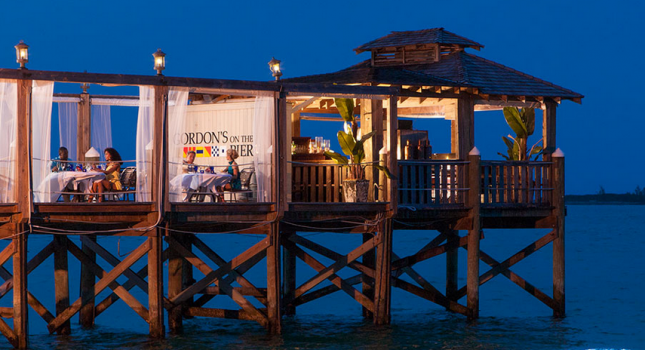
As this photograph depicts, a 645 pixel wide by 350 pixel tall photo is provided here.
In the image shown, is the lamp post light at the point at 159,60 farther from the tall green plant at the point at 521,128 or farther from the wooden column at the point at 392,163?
the tall green plant at the point at 521,128

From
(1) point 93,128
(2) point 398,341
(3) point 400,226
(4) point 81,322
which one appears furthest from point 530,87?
(4) point 81,322

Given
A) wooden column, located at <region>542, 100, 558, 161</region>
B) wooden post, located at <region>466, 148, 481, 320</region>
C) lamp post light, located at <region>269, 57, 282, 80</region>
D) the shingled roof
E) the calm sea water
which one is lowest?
the calm sea water

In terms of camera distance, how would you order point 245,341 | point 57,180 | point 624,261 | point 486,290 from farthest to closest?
1. point 624,261
2. point 486,290
3. point 245,341
4. point 57,180

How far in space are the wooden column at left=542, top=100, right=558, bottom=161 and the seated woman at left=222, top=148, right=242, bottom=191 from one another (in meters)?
6.32

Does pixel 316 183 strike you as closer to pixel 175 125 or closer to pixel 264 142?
pixel 264 142

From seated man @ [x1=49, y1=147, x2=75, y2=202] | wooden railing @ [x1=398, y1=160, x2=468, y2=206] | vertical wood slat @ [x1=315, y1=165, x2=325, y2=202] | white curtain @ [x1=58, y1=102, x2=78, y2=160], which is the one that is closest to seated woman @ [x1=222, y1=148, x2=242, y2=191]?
vertical wood slat @ [x1=315, y1=165, x2=325, y2=202]

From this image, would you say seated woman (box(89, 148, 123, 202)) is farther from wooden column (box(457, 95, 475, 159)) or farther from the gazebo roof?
wooden column (box(457, 95, 475, 159))

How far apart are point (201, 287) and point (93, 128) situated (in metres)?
4.32

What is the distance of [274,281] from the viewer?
17359 millimetres

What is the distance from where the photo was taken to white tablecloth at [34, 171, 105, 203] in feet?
54.8

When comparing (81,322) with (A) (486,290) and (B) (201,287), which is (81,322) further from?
(A) (486,290)

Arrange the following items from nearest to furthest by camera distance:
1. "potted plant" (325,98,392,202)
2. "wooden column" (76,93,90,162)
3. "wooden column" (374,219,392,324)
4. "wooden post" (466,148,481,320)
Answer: "potted plant" (325,98,392,202) < "wooden column" (374,219,392,324) < "wooden post" (466,148,481,320) < "wooden column" (76,93,90,162)

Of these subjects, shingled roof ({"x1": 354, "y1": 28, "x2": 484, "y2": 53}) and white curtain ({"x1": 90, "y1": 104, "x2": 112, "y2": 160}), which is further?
shingled roof ({"x1": 354, "y1": 28, "x2": 484, "y2": 53})

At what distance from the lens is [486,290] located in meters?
38.0
